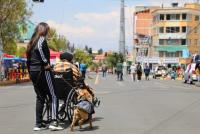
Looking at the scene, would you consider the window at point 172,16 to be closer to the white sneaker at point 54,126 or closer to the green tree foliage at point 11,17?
the green tree foliage at point 11,17

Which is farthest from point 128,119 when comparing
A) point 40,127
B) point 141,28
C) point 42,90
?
point 141,28

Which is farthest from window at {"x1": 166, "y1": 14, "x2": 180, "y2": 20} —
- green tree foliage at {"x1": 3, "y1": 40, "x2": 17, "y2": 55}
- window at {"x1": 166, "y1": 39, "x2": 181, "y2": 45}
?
green tree foliage at {"x1": 3, "y1": 40, "x2": 17, "y2": 55}

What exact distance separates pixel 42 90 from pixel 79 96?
0.84m

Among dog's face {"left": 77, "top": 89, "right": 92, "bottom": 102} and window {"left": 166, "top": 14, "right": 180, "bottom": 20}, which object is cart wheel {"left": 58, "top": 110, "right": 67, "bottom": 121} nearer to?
dog's face {"left": 77, "top": 89, "right": 92, "bottom": 102}

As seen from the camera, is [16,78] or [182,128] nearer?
[182,128]

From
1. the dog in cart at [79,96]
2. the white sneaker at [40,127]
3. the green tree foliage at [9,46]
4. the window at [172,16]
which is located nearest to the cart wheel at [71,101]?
the dog in cart at [79,96]

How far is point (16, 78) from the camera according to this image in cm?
4209

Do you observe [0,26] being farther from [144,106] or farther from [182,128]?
[182,128]

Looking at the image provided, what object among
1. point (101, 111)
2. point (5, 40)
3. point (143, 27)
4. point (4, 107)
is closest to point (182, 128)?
point (101, 111)

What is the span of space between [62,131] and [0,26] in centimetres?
3062

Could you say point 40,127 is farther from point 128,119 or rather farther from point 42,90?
point 128,119

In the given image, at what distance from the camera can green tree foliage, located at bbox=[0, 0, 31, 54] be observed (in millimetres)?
39281

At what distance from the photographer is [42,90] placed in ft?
35.7

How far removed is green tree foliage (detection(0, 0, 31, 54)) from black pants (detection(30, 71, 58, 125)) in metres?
28.9
